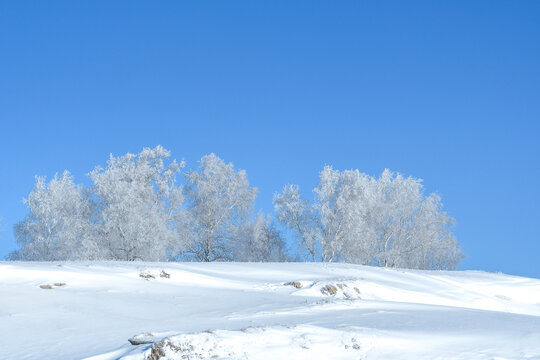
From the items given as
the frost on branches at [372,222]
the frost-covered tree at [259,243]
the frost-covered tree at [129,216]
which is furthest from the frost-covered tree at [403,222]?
the frost-covered tree at [129,216]

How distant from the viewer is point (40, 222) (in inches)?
1551

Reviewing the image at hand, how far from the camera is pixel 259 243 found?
140ft

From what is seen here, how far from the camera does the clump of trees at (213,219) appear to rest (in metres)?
34.1

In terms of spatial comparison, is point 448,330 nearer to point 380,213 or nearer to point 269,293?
point 269,293

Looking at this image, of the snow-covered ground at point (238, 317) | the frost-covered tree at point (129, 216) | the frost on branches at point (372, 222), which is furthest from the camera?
the frost on branches at point (372, 222)

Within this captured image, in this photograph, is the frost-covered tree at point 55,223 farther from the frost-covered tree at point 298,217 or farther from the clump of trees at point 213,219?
the frost-covered tree at point 298,217

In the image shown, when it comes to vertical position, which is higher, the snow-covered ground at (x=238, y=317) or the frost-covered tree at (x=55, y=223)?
the frost-covered tree at (x=55, y=223)

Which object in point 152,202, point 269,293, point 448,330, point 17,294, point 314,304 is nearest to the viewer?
point 448,330

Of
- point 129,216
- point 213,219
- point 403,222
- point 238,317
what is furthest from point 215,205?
point 238,317

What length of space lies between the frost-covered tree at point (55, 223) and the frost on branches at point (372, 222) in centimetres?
1461

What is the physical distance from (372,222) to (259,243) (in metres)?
9.97

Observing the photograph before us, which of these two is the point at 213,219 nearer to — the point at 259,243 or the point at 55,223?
the point at 259,243

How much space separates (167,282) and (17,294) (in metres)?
5.23

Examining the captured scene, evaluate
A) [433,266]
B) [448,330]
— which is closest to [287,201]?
[433,266]
